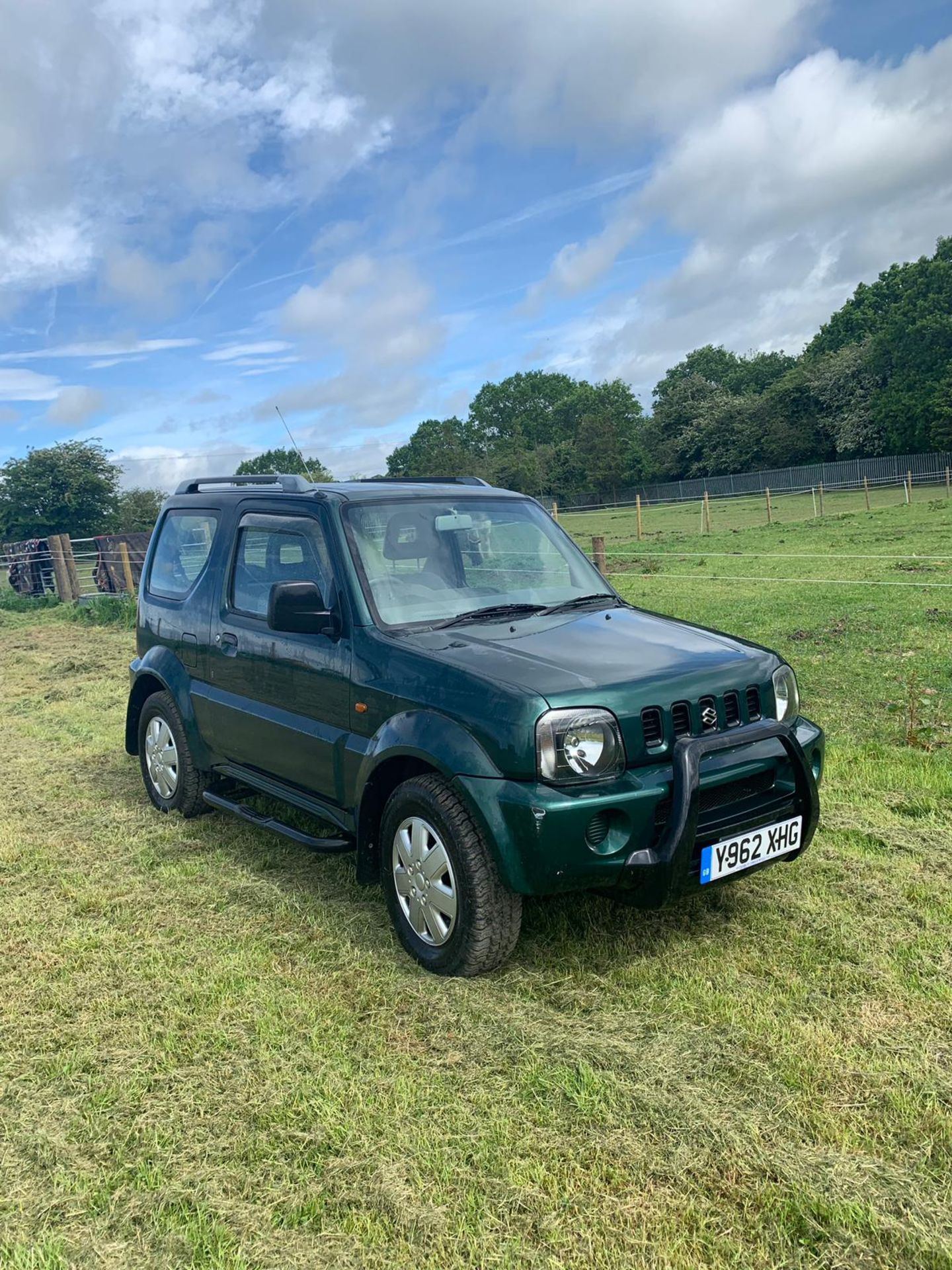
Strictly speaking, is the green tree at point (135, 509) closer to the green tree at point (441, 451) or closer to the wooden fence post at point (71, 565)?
the green tree at point (441, 451)

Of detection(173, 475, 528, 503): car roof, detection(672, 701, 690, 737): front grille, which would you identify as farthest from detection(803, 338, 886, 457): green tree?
detection(672, 701, 690, 737): front grille

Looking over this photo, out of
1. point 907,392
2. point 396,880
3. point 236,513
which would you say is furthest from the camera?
point 907,392

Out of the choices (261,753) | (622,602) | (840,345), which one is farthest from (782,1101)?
(840,345)

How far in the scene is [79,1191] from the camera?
99.4 inches

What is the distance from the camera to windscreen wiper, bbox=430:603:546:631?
3.96 m

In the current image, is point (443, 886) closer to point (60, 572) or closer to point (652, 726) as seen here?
point (652, 726)

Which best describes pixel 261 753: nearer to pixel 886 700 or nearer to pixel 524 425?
pixel 886 700

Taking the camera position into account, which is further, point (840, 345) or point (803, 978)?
point (840, 345)

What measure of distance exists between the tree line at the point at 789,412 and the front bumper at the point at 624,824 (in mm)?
55072

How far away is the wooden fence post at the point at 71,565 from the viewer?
1955 cm

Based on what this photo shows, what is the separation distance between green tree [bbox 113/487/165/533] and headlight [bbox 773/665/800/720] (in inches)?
2182

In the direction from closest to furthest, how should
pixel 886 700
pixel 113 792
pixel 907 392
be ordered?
pixel 113 792 < pixel 886 700 < pixel 907 392

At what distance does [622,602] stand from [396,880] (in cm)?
184

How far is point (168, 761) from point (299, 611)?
2.10 metres
